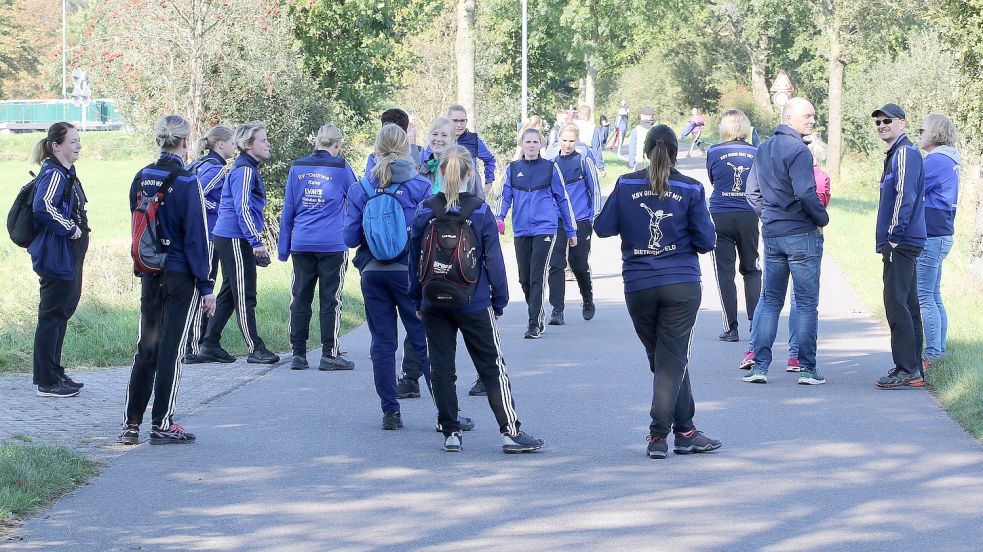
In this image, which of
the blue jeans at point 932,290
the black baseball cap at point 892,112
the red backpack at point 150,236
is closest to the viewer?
the red backpack at point 150,236

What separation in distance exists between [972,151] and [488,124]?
680 inches

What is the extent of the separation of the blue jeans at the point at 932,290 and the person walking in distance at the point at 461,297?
13.7 feet

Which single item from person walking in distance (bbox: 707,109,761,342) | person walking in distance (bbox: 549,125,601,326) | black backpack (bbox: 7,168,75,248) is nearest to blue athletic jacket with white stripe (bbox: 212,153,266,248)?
black backpack (bbox: 7,168,75,248)

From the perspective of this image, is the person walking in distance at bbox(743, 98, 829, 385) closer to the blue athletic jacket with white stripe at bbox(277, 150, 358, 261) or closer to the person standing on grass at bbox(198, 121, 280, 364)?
the blue athletic jacket with white stripe at bbox(277, 150, 358, 261)

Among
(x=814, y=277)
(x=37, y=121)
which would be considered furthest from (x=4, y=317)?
(x=37, y=121)

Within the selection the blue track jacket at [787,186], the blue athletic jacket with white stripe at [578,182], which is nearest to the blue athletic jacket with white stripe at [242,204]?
the blue athletic jacket with white stripe at [578,182]

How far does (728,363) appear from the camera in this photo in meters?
11.2

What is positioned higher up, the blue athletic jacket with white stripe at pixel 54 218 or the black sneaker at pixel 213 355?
the blue athletic jacket with white stripe at pixel 54 218

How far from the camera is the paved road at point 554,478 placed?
5.97 m

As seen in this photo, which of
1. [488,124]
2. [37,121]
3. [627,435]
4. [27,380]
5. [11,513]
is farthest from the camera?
[37,121]

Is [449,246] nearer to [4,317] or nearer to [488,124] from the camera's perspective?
[4,317]

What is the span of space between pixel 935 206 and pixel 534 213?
3.83m

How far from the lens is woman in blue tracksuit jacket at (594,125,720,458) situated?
24.7 feet

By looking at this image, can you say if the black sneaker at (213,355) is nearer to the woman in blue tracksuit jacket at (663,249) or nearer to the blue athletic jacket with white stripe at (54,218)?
the blue athletic jacket with white stripe at (54,218)
